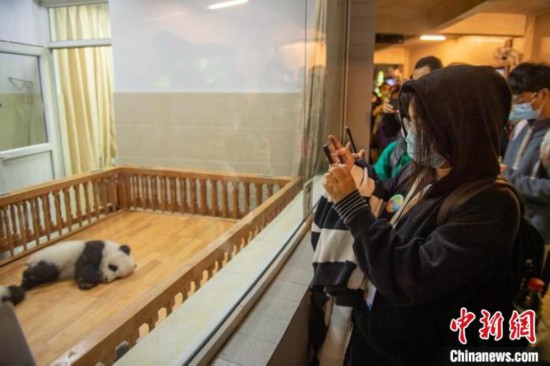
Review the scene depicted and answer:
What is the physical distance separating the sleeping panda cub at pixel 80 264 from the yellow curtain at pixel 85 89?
40 cm

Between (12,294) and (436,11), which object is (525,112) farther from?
(436,11)

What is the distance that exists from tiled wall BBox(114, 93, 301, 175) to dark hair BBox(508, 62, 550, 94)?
4.54 feet

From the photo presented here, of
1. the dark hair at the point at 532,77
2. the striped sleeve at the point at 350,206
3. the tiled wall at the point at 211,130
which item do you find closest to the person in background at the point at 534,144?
the dark hair at the point at 532,77

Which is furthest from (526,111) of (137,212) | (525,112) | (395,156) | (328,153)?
(137,212)

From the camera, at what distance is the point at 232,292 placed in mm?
1113

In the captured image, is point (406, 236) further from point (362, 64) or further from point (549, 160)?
point (362, 64)

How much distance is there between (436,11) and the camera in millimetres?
4344

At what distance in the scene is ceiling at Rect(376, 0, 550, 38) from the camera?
3.85 m

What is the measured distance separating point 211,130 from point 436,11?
10.7 ft

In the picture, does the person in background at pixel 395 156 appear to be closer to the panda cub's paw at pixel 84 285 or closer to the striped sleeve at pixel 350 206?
the striped sleeve at pixel 350 206

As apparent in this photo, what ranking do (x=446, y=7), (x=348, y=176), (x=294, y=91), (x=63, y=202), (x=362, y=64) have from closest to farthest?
(x=348, y=176) < (x=63, y=202) < (x=294, y=91) < (x=362, y=64) < (x=446, y=7)

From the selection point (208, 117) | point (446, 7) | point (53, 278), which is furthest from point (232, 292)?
point (446, 7)

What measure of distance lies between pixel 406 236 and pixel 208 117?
8.03 feet

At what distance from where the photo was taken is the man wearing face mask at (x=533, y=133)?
1438mm
